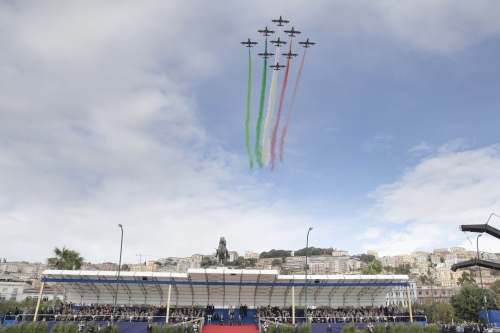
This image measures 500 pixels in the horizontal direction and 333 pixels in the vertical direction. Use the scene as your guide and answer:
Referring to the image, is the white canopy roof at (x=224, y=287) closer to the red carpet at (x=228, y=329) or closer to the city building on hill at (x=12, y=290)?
the red carpet at (x=228, y=329)

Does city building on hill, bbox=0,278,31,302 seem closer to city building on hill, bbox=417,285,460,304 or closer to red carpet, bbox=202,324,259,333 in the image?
red carpet, bbox=202,324,259,333

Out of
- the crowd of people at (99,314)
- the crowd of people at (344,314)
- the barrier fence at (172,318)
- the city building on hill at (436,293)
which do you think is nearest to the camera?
the barrier fence at (172,318)

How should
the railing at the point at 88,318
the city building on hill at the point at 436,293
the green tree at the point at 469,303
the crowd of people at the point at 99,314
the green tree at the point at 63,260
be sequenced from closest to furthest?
the railing at the point at 88,318
the crowd of people at the point at 99,314
the green tree at the point at 63,260
the green tree at the point at 469,303
the city building on hill at the point at 436,293

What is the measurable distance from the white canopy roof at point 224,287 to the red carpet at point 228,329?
3.79m

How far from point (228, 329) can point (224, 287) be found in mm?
5790

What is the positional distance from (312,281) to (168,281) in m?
13.4

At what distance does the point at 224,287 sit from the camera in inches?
1436

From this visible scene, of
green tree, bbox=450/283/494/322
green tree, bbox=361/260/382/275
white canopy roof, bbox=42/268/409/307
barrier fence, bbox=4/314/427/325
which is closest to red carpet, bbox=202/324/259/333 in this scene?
barrier fence, bbox=4/314/427/325

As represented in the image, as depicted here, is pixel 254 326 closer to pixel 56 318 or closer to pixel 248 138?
pixel 56 318

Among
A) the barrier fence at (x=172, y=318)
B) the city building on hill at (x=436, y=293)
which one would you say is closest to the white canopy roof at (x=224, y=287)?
the barrier fence at (x=172, y=318)

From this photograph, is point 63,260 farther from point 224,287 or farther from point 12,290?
point 12,290

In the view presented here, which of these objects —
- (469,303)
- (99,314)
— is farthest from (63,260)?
(469,303)

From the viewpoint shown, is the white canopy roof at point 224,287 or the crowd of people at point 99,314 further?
the white canopy roof at point 224,287

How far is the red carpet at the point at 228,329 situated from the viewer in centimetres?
3012
